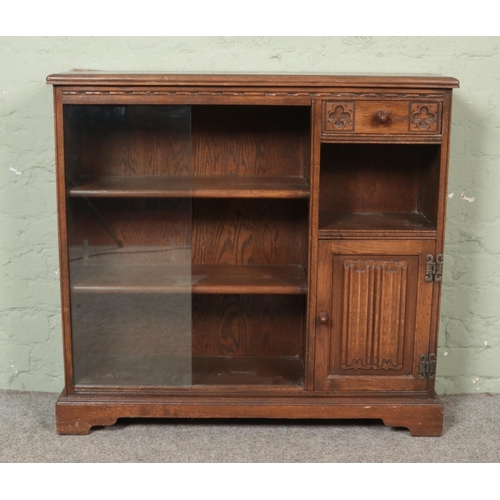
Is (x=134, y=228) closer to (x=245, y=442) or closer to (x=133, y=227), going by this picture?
(x=133, y=227)

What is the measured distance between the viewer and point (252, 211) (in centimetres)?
311

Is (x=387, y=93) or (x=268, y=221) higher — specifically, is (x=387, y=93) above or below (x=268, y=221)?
above

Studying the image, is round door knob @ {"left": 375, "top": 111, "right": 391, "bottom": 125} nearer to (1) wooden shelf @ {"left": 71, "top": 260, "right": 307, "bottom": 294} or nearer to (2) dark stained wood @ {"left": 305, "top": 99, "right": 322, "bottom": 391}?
(2) dark stained wood @ {"left": 305, "top": 99, "right": 322, "bottom": 391}

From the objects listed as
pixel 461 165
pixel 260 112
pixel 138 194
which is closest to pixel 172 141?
pixel 138 194

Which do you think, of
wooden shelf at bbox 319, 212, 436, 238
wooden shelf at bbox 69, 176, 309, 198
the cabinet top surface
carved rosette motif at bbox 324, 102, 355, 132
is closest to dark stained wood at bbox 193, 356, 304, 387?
wooden shelf at bbox 319, 212, 436, 238

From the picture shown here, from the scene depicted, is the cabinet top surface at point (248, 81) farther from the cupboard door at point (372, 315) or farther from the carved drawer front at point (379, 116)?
the cupboard door at point (372, 315)

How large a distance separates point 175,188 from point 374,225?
2.37 ft

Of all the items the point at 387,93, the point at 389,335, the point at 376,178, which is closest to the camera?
the point at 387,93

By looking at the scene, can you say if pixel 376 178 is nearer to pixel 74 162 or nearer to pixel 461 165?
pixel 461 165

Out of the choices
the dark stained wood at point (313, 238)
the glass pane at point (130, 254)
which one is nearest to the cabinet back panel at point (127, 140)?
the glass pane at point (130, 254)

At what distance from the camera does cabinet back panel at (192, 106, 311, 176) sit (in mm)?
3023

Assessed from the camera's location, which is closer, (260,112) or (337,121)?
(337,121)

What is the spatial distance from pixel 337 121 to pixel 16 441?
1.59 metres

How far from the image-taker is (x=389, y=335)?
2846 millimetres
